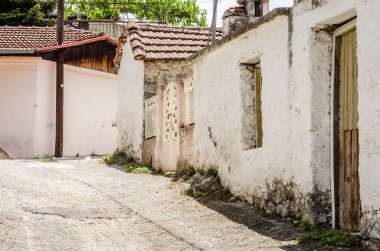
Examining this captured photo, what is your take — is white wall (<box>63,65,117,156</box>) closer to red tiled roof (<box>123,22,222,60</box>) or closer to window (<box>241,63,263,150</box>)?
red tiled roof (<box>123,22,222,60</box>)

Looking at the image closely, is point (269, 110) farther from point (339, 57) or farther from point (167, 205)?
point (167, 205)

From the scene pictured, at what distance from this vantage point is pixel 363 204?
23.1 ft

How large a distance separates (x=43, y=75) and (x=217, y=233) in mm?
15345

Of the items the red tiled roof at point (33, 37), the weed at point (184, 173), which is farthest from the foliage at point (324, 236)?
the red tiled roof at point (33, 37)

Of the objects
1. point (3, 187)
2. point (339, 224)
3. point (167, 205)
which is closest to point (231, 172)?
point (167, 205)

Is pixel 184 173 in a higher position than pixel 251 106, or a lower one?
lower

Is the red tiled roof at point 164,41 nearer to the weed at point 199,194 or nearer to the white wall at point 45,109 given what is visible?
the white wall at point 45,109

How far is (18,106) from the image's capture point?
72.8 ft

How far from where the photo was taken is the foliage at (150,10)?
47844mm

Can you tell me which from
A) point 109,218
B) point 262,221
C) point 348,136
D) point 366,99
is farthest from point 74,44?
point 366,99

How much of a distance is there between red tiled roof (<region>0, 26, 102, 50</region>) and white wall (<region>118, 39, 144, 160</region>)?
4838 millimetres

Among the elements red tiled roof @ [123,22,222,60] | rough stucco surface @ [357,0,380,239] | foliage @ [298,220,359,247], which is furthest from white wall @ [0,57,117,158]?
rough stucco surface @ [357,0,380,239]

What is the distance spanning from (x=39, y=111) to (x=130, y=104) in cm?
516

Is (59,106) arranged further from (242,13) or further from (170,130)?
(242,13)
